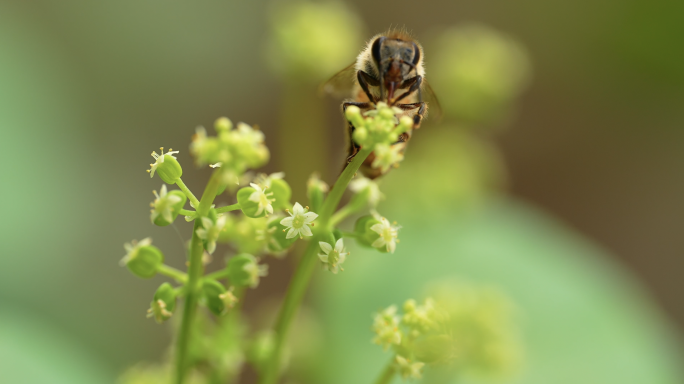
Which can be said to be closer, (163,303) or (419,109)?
(163,303)

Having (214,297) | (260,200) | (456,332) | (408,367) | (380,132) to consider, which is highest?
(380,132)

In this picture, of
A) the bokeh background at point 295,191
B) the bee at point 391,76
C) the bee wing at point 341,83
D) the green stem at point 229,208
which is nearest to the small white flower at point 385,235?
the bee at point 391,76

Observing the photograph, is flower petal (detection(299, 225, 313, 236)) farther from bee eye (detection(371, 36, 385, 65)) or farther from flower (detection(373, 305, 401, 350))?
bee eye (detection(371, 36, 385, 65))

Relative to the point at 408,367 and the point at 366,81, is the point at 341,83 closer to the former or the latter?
the point at 366,81

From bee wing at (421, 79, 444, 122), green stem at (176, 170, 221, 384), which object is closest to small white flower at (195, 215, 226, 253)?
green stem at (176, 170, 221, 384)

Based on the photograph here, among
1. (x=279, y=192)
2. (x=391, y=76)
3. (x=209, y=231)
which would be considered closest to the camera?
(x=209, y=231)

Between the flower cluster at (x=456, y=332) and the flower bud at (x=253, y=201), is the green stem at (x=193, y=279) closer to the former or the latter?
the flower bud at (x=253, y=201)

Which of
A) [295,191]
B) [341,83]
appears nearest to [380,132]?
[341,83]
